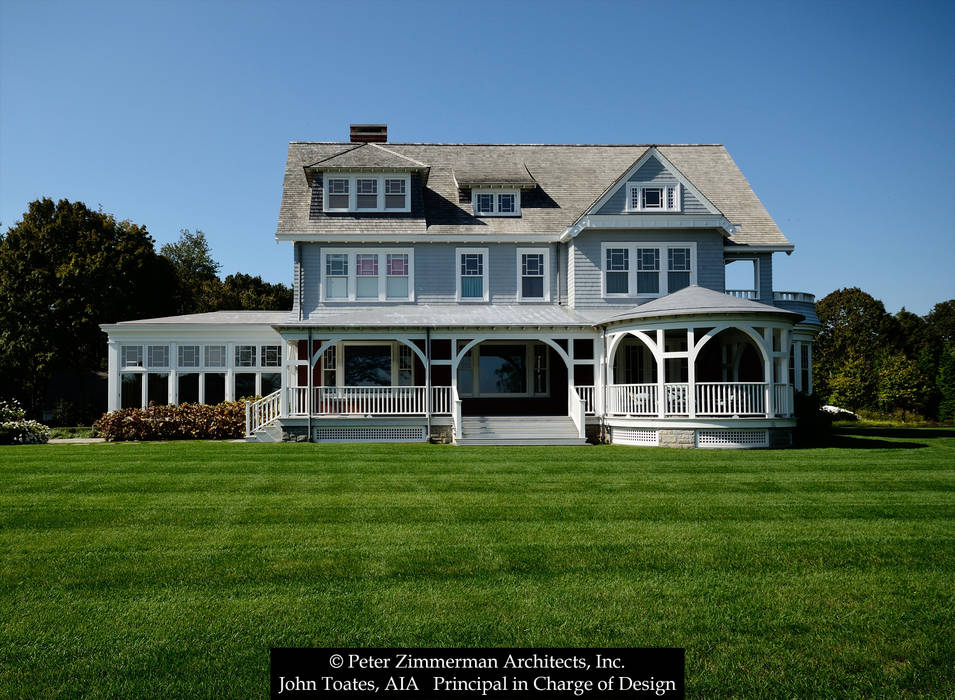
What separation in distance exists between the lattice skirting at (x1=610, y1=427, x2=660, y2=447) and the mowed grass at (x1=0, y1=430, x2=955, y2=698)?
22.2 feet

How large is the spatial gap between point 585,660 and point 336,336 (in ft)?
57.2

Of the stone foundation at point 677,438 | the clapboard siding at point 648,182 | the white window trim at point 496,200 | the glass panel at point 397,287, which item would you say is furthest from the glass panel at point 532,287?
the stone foundation at point 677,438

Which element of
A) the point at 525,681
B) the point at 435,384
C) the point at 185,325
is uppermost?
the point at 185,325

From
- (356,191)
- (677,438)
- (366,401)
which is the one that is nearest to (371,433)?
(366,401)

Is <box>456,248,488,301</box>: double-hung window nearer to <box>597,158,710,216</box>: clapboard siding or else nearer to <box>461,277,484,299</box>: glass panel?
<box>461,277,484,299</box>: glass panel

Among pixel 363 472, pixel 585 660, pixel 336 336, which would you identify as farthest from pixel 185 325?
pixel 585 660

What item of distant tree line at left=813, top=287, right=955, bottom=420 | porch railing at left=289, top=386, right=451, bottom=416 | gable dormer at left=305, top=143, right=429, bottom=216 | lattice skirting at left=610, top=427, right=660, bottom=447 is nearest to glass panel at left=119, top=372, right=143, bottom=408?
porch railing at left=289, top=386, right=451, bottom=416

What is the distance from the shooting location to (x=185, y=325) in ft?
83.0

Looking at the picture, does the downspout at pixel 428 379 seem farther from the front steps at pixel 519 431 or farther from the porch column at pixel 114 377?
the porch column at pixel 114 377

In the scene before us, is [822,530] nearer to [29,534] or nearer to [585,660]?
[585,660]

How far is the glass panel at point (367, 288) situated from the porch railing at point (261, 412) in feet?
13.4

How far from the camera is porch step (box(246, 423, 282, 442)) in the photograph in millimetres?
21469

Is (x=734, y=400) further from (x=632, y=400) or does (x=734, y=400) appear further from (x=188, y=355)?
(x=188, y=355)

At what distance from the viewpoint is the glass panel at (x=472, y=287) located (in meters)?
24.4
